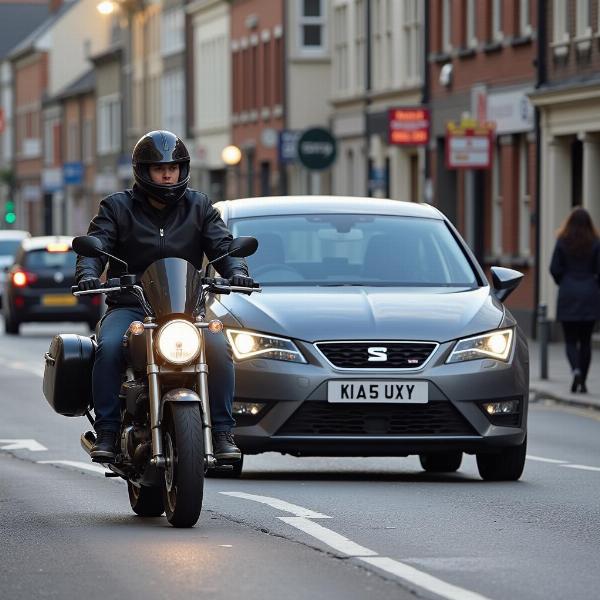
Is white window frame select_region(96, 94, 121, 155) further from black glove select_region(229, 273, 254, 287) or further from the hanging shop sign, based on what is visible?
black glove select_region(229, 273, 254, 287)

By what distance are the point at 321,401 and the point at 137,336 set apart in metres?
2.65

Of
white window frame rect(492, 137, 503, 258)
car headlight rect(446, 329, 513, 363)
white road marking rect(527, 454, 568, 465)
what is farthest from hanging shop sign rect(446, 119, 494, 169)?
car headlight rect(446, 329, 513, 363)

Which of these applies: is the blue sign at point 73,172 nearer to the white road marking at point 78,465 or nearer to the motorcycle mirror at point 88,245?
the white road marking at point 78,465

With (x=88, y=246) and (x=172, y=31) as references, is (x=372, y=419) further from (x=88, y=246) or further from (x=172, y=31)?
(x=172, y=31)

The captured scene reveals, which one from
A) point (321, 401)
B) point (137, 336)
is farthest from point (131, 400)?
point (321, 401)

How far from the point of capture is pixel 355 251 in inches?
569

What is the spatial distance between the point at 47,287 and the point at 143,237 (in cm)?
2951

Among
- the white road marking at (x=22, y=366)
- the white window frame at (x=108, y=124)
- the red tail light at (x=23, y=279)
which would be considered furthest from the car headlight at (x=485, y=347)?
the white window frame at (x=108, y=124)

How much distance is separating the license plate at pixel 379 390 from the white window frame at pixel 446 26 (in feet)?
106

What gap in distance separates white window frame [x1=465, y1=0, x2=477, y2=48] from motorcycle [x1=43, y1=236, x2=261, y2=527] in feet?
108

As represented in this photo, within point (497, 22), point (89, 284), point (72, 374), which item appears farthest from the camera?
point (497, 22)

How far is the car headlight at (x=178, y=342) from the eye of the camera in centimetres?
1028

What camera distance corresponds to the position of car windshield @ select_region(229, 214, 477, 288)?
1423 centimetres

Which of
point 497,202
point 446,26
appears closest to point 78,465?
point 497,202
